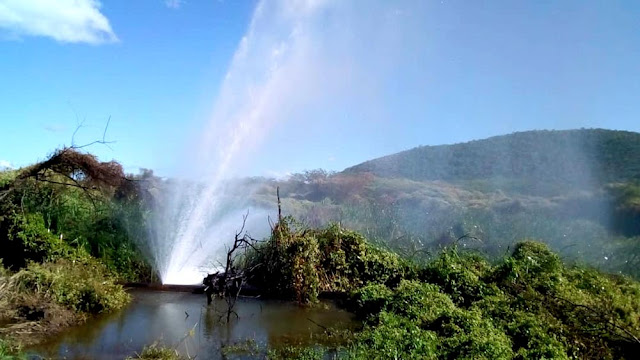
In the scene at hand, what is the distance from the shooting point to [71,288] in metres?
10.4

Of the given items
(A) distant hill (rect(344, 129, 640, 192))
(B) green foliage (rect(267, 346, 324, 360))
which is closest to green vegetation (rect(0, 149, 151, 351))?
(B) green foliage (rect(267, 346, 324, 360))

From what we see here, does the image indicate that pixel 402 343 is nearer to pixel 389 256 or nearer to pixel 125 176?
pixel 389 256

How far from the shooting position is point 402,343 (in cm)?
798

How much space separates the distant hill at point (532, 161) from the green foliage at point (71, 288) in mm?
26630

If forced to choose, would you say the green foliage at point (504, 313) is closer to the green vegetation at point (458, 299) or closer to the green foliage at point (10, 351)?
the green vegetation at point (458, 299)

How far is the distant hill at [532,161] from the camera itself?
1213 inches

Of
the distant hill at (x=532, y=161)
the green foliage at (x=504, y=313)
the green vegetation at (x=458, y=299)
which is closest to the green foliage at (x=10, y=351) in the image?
the green vegetation at (x=458, y=299)

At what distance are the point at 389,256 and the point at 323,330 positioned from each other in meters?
4.62

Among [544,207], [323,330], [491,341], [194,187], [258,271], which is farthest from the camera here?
[544,207]

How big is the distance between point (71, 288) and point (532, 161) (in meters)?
31.8

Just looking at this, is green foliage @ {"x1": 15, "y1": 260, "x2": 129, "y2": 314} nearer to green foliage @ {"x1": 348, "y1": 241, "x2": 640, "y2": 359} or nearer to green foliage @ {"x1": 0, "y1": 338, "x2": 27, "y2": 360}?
green foliage @ {"x1": 0, "y1": 338, "x2": 27, "y2": 360}

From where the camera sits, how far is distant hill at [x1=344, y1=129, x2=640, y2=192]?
30812 millimetres

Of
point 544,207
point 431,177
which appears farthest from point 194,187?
point 431,177

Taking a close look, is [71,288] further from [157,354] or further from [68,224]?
[157,354]
